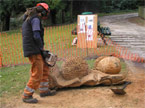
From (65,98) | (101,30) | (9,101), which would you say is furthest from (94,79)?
(101,30)

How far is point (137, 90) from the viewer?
196 inches

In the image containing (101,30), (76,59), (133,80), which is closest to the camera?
(76,59)

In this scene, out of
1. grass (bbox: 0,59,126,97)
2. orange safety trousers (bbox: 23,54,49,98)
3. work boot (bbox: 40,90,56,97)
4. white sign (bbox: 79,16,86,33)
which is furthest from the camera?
white sign (bbox: 79,16,86,33)

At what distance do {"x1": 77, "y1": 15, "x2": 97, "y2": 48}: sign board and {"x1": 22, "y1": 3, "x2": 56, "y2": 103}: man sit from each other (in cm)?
627

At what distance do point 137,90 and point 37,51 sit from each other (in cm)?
263

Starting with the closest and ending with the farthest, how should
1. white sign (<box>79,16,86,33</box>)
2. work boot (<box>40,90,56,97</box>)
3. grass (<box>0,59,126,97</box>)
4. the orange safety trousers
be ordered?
the orange safety trousers < work boot (<box>40,90,56,97</box>) < grass (<box>0,59,126,97</box>) < white sign (<box>79,16,86,33</box>)

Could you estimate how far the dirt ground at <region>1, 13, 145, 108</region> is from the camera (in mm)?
4305

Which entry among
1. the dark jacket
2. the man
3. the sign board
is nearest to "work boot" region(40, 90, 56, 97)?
the man

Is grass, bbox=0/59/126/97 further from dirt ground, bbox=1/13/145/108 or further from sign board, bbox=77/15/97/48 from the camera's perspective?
sign board, bbox=77/15/97/48

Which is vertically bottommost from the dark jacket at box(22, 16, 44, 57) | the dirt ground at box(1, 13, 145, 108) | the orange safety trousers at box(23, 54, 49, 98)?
the dirt ground at box(1, 13, 145, 108)

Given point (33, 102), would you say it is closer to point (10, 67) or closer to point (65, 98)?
point (65, 98)

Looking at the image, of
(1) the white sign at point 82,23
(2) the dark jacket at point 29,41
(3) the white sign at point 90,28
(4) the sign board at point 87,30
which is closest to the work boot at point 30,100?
(2) the dark jacket at point 29,41

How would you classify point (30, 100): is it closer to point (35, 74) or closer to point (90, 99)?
point (35, 74)

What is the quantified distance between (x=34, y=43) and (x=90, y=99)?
179 cm
